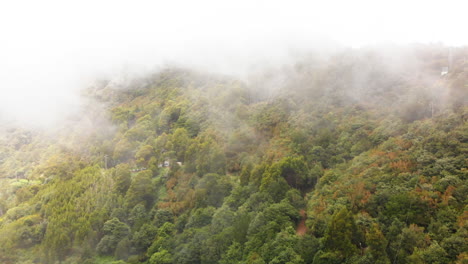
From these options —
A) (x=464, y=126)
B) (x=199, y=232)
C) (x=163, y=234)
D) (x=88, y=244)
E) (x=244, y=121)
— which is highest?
(x=464, y=126)

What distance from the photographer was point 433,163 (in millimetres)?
35406

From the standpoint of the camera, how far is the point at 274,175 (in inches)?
Result: 1873

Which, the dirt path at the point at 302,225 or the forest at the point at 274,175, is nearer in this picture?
the forest at the point at 274,175

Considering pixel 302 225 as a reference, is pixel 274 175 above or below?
above

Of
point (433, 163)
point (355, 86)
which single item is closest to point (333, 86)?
point (355, 86)

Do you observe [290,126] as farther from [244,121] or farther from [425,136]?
[425,136]

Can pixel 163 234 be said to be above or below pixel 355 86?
below

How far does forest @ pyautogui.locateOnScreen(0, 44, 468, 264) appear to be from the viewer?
31516 mm

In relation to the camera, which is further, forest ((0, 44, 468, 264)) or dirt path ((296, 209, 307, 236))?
dirt path ((296, 209, 307, 236))

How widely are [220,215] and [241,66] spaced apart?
10141 centimetres

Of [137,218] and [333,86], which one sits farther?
[333,86]

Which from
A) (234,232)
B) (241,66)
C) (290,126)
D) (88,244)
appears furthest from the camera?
(241,66)

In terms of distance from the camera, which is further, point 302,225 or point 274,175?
point 274,175

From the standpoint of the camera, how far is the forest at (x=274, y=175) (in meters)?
31.5
